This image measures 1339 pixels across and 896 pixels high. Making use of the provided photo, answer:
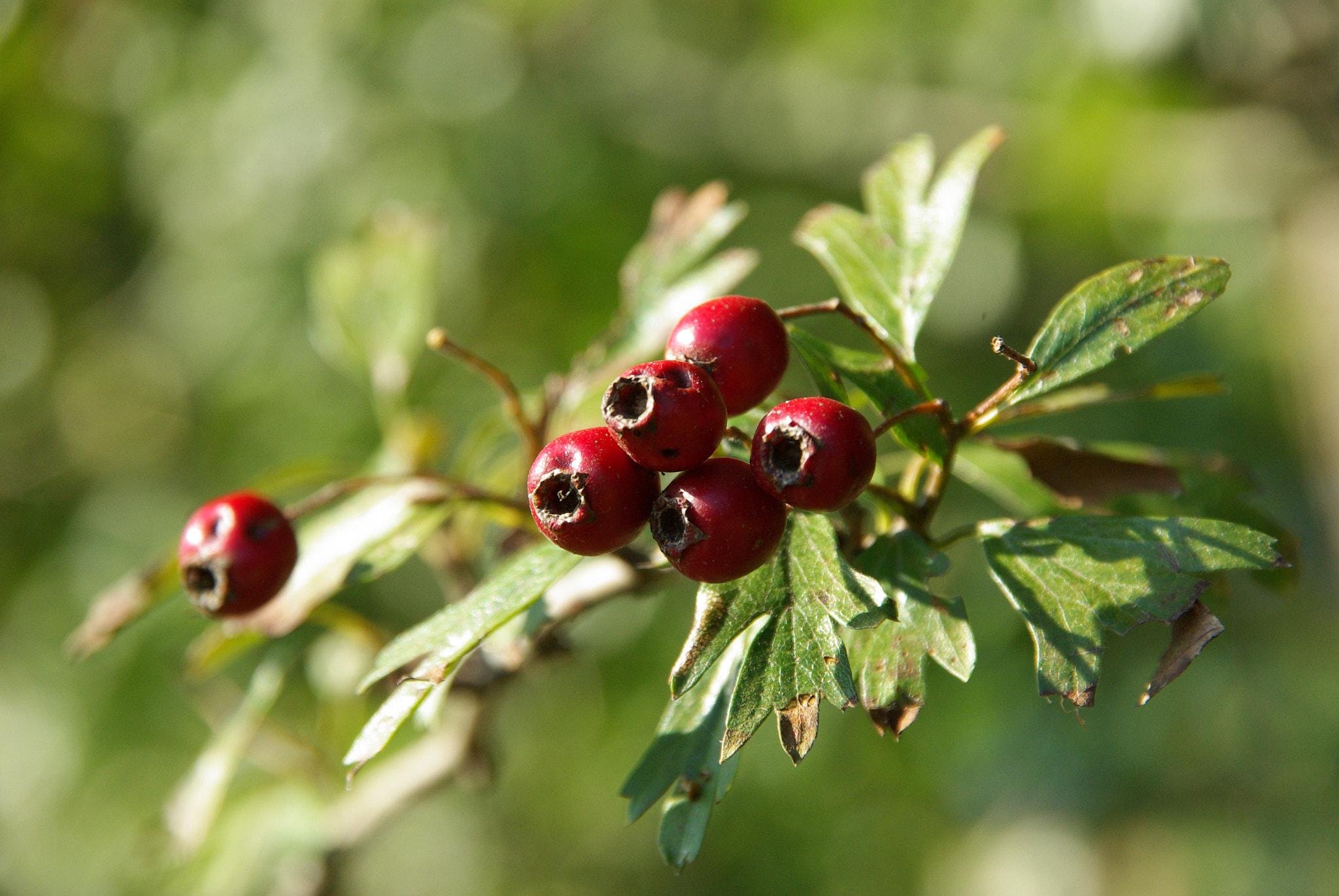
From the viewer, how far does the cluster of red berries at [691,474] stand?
0.58 meters

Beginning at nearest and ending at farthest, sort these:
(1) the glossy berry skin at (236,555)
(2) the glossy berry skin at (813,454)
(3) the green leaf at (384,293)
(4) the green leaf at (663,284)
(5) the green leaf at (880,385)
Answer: (2) the glossy berry skin at (813,454) < (5) the green leaf at (880,385) < (1) the glossy berry skin at (236,555) < (4) the green leaf at (663,284) < (3) the green leaf at (384,293)

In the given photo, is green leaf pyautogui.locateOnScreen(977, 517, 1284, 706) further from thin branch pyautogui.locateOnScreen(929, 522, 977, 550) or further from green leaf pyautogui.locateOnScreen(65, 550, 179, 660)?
green leaf pyautogui.locateOnScreen(65, 550, 179, 660)

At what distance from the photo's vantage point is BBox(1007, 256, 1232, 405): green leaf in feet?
2.14

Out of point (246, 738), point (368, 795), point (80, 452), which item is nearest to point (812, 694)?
point (246, 738)

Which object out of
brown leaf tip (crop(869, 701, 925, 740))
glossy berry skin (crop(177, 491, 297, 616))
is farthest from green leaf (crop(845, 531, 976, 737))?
glossy berry skin (crop(177, 491, 297, 616))

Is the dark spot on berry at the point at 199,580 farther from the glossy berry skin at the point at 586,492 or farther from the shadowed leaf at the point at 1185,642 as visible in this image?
the shadowed leaf at the point at 1185,642

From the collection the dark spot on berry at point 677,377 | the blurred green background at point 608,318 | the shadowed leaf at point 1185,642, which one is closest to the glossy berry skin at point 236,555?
the dark spot on berry at point 677,377

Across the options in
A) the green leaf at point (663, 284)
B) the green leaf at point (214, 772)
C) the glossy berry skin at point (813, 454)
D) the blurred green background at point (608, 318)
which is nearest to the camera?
the glossy berry skin at point (813, 454)

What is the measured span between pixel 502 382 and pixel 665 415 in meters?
0.30

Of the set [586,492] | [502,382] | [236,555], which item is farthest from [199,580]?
[586,492]

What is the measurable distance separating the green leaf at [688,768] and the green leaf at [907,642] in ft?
0.35

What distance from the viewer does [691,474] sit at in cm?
60

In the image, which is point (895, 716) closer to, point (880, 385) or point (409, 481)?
point (880, 385)

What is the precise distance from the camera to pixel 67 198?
2.85 meters
